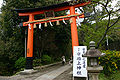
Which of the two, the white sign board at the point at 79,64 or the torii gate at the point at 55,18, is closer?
the white sign board at the point at 79,64

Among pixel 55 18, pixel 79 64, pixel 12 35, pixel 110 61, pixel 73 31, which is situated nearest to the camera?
pixel 79 64

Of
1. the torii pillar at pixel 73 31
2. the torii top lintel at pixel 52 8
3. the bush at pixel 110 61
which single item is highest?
the torii top lintel at pixel 52 8

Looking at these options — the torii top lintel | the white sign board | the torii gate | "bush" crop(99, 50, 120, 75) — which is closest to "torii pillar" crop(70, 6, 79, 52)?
the torii gate

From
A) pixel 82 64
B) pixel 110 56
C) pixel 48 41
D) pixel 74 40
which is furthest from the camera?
pixel 48 41

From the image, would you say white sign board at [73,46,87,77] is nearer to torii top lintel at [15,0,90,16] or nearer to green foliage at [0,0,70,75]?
torii top lintel at [15,0,90,16]

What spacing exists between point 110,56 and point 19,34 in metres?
10.3

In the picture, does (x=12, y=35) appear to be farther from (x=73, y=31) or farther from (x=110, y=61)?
(x=110, y=61)

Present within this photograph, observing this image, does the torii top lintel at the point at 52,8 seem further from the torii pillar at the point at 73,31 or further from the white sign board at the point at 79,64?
the white sign board at the point at 79,64

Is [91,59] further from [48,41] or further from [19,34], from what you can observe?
[48,41]

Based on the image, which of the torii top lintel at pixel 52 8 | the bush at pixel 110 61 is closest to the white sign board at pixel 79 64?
the bush at pixel 110 61

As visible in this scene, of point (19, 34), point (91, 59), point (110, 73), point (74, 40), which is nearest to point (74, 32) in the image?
point (74, 40)

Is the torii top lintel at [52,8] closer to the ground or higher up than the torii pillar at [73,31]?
higher up

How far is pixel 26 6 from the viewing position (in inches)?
480

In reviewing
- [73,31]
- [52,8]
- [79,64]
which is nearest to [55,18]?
[52,8]
